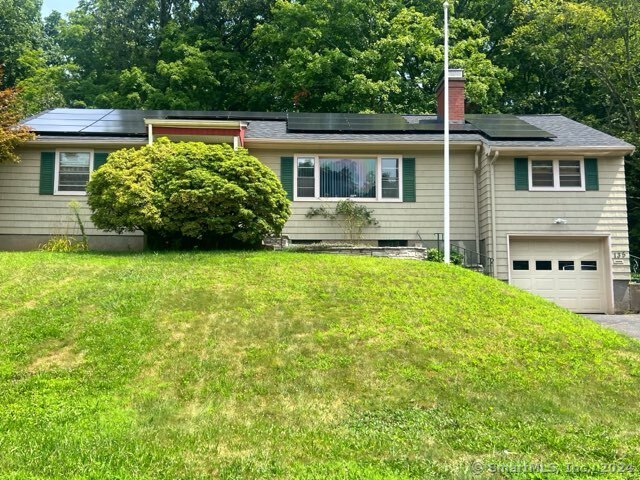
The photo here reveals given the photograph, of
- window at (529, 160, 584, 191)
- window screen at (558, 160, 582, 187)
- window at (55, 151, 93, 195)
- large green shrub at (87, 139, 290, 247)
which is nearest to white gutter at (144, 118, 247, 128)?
large green shrub at (87, 139, 290, 247)

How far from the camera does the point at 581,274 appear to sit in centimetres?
1433

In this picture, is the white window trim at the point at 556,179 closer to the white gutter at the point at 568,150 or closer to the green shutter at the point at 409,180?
the white gutter at the point at 568,150

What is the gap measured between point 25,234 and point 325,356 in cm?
1104

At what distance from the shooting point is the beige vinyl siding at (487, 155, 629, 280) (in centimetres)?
1428

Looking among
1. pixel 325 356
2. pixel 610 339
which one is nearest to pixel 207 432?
pixel 325 356

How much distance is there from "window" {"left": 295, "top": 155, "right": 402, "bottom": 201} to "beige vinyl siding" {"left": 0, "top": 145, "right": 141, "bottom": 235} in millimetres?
5418

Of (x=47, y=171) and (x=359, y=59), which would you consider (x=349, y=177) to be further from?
(x=359, y=59)

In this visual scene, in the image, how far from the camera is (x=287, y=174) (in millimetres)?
15125

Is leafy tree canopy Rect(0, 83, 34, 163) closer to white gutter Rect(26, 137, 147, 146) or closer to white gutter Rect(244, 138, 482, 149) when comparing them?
white gutter Rect(26, 137, 147, 146)

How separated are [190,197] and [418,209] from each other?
6.39m

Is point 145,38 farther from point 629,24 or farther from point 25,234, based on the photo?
point 629,24

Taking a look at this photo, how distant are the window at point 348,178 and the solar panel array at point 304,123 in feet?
3.08

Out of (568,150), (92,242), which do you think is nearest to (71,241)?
(92,242)

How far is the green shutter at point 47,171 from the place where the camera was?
1470 cm
